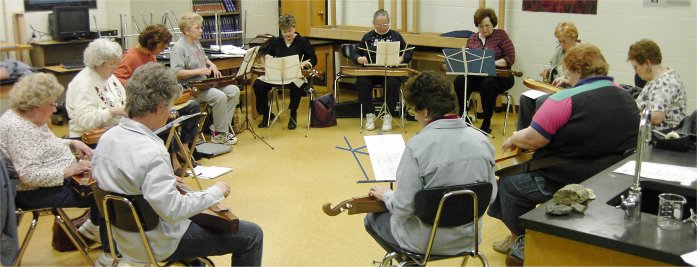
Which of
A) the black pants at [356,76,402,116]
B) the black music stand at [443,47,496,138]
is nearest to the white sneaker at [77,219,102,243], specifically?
the black music stand at [443,47,496,138]

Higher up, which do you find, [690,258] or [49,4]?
[49,4]

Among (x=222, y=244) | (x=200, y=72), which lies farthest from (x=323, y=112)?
(x=222, y=244)

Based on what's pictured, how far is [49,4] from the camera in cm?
720

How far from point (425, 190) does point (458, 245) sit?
349mm

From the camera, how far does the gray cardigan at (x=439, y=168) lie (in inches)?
107

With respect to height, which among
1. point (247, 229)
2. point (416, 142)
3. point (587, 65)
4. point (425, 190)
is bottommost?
point (247, 229)

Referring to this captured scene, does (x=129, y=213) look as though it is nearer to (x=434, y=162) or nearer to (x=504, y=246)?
(x=434, y=162)

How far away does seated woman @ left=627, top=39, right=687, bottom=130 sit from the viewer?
446 cm

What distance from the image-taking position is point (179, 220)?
8.74 ft

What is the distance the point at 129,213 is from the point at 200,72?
3.51 meters

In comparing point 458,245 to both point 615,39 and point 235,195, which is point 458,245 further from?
point 615,39

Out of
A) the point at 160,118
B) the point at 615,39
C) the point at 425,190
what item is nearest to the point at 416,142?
the point at 425,190

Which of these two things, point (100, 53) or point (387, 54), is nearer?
point (100, 53)

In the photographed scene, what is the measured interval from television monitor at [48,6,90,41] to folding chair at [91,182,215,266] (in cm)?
480
